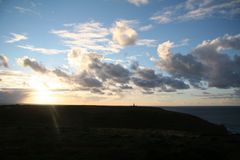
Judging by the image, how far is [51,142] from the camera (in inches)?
1320

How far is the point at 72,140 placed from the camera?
35219 mm

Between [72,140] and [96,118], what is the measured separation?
111 ft

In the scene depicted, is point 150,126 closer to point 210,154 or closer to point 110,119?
point 110,119

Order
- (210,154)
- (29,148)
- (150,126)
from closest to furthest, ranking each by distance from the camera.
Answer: (210,154) → (29,148) → (150,126)

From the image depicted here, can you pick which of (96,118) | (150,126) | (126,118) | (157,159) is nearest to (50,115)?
(96,118)

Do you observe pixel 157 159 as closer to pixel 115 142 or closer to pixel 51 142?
pixel 115 142

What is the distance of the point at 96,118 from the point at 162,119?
15656mm

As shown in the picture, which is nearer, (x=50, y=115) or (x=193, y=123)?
(x=193, y=123)

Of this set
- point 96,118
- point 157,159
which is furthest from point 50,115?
point 157,159

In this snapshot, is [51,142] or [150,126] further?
[150,126]

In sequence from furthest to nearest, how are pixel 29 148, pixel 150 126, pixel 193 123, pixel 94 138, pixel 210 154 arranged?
1. pixel 193 123
2. pixel 150 126
3. pixel 94 138
4. pixel 29 148
5. pixel 210 154

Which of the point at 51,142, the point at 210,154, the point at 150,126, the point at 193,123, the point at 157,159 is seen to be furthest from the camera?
the point at 193,123

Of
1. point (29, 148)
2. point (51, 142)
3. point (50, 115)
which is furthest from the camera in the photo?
point (50, 115)

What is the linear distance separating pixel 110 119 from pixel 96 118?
140 inches
